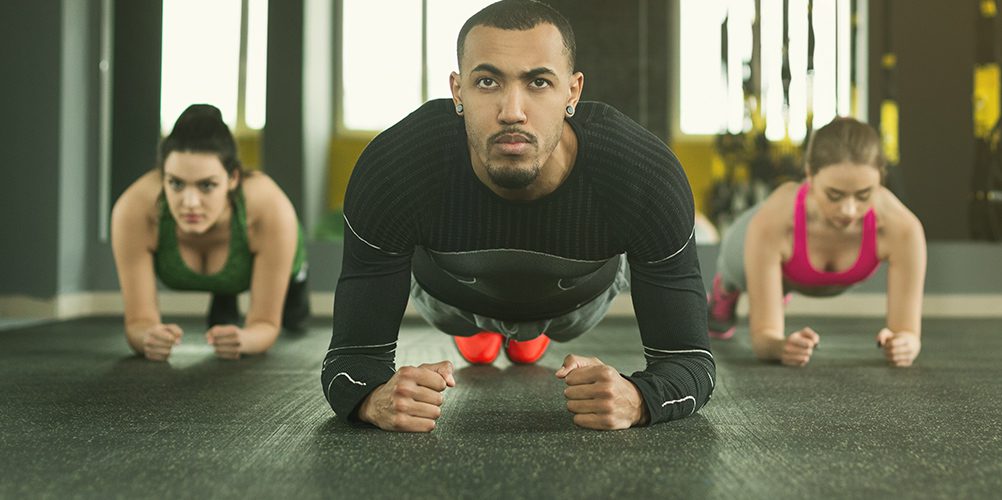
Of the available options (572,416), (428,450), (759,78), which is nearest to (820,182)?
(572,416)

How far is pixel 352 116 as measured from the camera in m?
6.45

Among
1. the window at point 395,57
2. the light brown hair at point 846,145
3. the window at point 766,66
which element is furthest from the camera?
the window at point 395,57

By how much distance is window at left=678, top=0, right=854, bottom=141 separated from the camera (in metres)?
5.08

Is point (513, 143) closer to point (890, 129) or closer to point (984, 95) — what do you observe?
point (890, 129)

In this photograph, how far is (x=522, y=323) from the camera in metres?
1.72

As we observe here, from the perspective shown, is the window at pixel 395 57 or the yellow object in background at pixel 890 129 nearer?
the yellow object in background at pixel 890 129

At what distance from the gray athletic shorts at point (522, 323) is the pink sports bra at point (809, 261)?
1.86 feet

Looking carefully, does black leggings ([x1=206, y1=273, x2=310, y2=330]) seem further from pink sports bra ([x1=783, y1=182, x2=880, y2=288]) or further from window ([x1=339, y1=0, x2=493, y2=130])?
window ([x1=339, y1=0, x2=493, y2=130])

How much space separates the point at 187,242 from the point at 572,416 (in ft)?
4.11

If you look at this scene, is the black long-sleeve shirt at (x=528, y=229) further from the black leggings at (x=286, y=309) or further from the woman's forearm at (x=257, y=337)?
the black leggings at (x=286, y=309)

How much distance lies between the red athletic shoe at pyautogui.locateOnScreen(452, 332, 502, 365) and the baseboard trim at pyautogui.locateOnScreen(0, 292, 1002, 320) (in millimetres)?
1662

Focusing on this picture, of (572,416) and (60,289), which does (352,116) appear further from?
(572,416)

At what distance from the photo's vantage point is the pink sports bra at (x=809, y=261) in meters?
2.12

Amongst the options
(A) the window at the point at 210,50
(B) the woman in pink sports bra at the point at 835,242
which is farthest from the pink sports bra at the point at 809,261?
(A) the window at the point at 210,50
